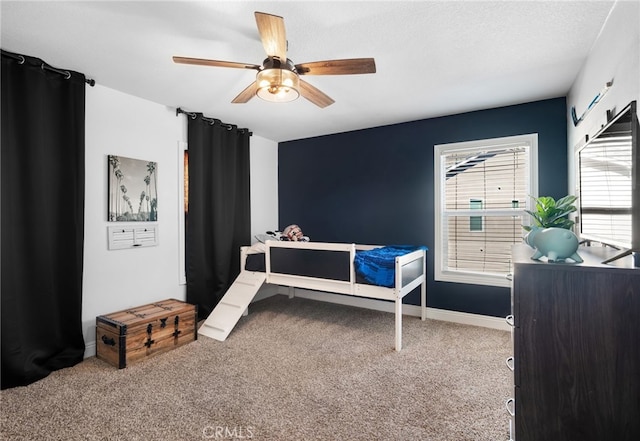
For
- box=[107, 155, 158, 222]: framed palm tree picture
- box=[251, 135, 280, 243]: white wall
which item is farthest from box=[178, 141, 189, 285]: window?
box=[251, 135, 280, 243]: white wall

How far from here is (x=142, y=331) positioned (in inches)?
99.4

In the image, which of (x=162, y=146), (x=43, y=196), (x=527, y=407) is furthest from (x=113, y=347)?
(x=527, y=407)

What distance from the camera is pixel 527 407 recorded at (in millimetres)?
→ 1160

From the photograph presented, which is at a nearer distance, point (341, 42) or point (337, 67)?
point (337, 67)

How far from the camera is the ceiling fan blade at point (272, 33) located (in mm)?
1414

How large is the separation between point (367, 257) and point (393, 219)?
40.7 inches

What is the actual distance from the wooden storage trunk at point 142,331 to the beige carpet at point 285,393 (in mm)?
77

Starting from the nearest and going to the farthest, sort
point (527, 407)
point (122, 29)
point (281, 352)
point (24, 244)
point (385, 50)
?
point (527, 407) < point (122, 29) < point (385, 50) < point (24, 244) < point (281, 352)

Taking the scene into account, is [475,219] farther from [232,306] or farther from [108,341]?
[108,341]

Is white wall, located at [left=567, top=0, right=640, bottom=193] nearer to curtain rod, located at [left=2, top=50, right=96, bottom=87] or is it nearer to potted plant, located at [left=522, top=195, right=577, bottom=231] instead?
potted plant, located at [left=522, top=195, right=577, bottom=231]

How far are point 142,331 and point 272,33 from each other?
2363 millimetres

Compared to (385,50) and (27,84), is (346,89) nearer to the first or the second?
(385,50)

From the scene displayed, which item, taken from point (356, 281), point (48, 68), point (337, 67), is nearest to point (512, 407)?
point (356, 281)

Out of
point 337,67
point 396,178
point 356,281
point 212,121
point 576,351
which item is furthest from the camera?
point 396,178
